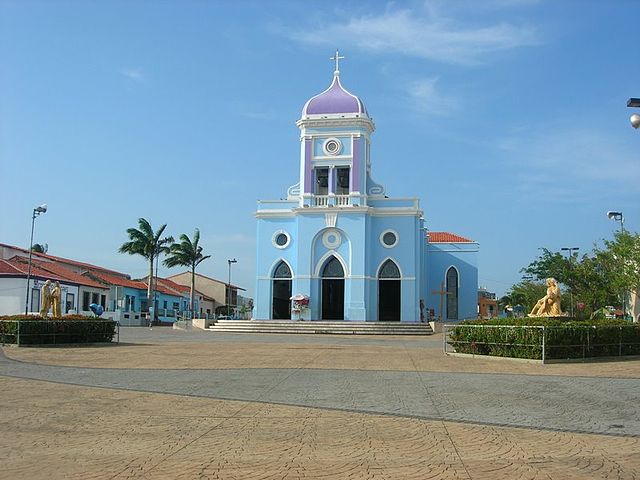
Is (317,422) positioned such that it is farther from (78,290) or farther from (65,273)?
(65,273)

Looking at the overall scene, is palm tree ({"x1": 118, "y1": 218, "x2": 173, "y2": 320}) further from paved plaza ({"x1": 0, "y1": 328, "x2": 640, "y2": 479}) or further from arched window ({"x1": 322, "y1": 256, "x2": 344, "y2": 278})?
paved plaza ({"x1": 0, "y1": 328, "x2": 640, "y2": 479})

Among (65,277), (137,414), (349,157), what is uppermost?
(349,157)

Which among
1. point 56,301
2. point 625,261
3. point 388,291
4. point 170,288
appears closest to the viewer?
point 56,301

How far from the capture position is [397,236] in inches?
1826

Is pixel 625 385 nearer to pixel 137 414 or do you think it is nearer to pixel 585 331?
pixel 585 331

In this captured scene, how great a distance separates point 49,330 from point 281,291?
25.6m

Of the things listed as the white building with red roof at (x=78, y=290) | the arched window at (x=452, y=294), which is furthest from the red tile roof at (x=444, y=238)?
the white building with red roof at (x=78, y=290)

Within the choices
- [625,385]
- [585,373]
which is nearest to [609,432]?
[625,385]

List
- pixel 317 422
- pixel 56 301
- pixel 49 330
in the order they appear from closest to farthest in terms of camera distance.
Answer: pixel 317 422 < pixel 49 330 < pixel 56 301

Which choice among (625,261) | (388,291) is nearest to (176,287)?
(388,291)

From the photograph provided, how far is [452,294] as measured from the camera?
50656 mm

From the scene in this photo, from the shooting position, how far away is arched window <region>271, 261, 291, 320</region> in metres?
47.2

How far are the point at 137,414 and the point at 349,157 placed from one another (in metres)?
38.6

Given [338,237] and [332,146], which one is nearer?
[338,237]
